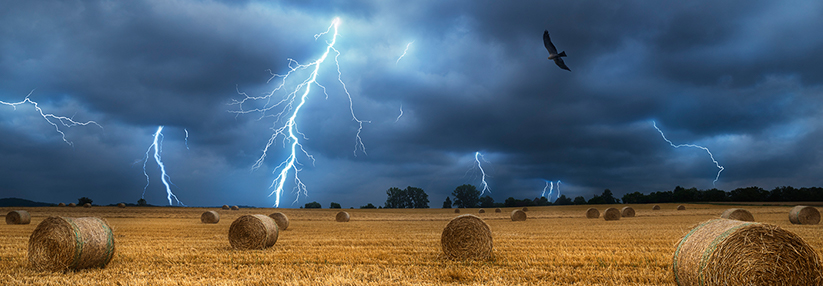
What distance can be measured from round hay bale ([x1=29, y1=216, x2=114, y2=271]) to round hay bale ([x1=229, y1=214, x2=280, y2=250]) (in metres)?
3.77

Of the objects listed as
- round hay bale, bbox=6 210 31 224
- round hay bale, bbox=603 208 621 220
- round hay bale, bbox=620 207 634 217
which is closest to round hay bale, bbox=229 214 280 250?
round hay bale, bbox=6 210 31 224

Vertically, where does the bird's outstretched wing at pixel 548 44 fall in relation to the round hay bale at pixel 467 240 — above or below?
above

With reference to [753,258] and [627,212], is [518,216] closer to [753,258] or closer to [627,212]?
[627,212]

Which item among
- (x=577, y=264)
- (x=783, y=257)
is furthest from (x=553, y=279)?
(x=783, y=257)

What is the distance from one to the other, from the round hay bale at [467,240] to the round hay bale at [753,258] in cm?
459

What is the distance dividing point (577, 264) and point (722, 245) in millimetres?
3272

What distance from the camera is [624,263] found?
28.4ft

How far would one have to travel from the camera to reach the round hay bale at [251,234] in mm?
12492

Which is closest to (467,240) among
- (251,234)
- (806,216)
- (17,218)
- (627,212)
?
(251,234)

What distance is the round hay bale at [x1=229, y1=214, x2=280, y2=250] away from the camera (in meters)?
12.5

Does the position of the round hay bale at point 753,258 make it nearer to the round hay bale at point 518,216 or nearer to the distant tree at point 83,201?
the round hay bale at point 518,216

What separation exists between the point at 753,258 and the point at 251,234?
11.9m

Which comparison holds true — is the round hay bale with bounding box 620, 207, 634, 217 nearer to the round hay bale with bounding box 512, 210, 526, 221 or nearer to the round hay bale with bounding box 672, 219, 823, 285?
the round hay bale with bounding box 512, 210, 526, 221

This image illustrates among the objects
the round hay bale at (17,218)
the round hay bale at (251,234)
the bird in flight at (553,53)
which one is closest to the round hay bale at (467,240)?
the bird in flight at (553,53)
